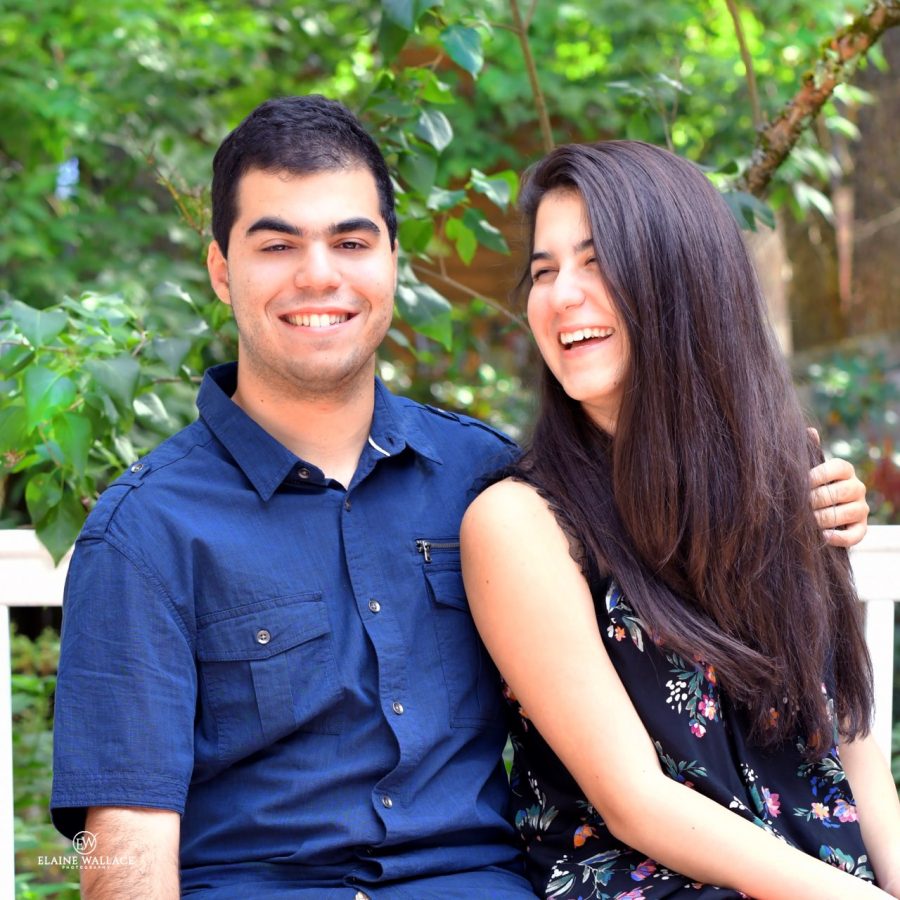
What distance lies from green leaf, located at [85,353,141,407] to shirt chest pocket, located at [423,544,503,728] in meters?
0.65

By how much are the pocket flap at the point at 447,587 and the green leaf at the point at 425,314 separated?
2.47 ft

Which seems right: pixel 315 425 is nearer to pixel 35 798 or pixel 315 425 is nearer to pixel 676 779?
pixel 676 779

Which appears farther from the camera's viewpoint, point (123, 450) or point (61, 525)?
point (123, 450)

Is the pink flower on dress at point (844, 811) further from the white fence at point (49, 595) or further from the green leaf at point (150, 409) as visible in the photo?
the green leaf at point (150, 409)

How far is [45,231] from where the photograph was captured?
5.08m

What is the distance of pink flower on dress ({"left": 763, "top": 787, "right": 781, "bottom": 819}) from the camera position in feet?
6.48

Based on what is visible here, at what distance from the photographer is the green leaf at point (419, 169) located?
2.70 metres

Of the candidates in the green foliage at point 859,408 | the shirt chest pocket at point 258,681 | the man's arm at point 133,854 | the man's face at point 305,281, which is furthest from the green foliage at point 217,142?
the green foliage at point 859,408

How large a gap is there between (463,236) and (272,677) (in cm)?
133

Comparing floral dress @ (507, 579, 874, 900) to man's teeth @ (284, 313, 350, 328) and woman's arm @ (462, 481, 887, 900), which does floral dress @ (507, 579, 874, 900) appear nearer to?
woman's arm @ (462, 481, 887, 900)

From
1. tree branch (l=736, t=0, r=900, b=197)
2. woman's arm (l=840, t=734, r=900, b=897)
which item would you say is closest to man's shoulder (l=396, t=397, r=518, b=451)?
woman's arm (l=840, t=734, r=900, b=897)

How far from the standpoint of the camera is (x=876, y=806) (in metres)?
2.15

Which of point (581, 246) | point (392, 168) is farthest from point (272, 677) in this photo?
point (392, 168)

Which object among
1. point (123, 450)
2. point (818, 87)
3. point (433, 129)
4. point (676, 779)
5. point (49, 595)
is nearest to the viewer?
point (676, 779)
